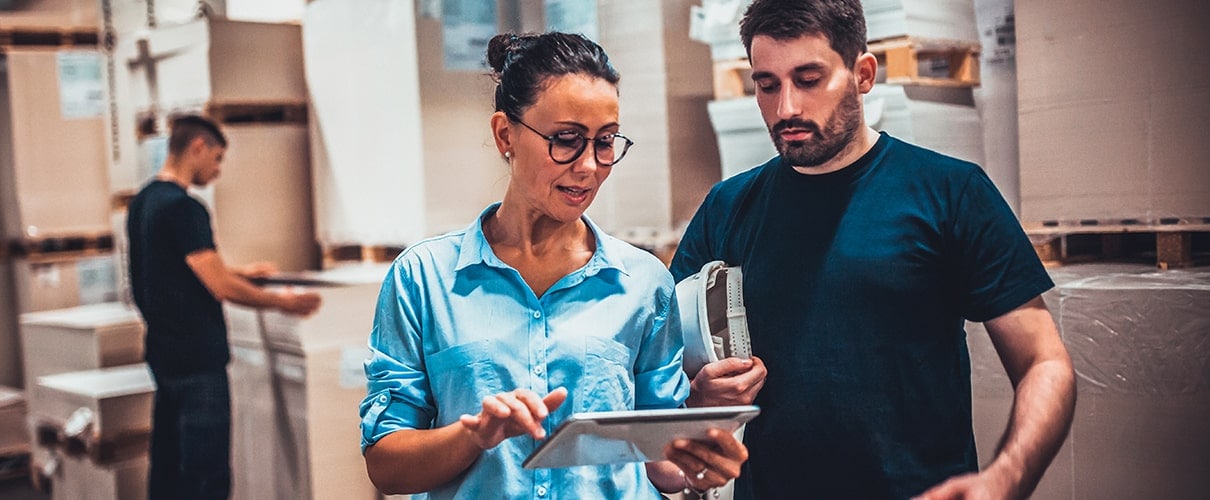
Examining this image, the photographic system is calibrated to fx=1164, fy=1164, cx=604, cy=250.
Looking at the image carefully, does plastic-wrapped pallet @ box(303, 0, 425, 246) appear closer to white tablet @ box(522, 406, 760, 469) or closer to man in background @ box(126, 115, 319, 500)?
man in background @ box(126, 115, 319, 500)

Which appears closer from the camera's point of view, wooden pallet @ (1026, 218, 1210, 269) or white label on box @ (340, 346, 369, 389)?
wooden pallet @ (1026, 218, 1210, 269)

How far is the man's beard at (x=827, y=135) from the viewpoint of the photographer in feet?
7.32

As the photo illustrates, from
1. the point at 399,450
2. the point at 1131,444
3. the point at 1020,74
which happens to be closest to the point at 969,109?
the point at 1020,74

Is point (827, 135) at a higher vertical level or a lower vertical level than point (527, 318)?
higher

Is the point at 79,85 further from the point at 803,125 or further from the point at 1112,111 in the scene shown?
the point at 1112,111

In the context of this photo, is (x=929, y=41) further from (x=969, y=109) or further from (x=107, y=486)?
(x=107, y=486)

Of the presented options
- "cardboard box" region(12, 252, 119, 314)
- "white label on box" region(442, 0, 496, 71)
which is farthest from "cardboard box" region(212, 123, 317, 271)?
"cardboard box" region(12, 252, 119, 314)

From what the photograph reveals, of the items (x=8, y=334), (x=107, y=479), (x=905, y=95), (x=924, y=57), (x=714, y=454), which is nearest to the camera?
(x=714, y=454)

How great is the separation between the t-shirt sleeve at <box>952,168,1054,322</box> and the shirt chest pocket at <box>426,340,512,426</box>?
87 cm

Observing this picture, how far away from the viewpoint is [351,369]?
186 inches

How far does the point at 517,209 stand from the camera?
2.07 m

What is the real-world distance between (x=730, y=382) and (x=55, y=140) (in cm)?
583

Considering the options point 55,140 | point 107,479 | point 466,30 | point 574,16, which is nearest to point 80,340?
point 107,479

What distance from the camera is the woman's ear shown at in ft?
6.70
